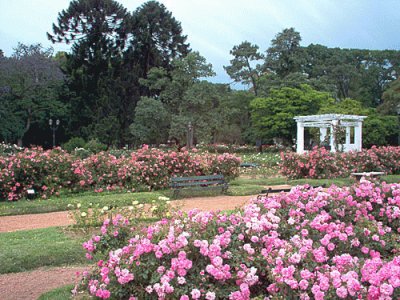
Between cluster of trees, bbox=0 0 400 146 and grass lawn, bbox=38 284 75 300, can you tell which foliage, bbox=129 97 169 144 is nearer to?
cluster of trees, bbox=0 0 400 146

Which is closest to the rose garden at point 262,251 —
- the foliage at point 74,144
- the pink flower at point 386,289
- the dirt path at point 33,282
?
the pink flower at point 386,289

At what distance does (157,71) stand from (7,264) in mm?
28529

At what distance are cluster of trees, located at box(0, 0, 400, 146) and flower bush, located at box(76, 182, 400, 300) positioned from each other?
1014 inches

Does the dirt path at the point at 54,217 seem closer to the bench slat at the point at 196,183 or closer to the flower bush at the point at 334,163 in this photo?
the bench slat at the point at 196,183

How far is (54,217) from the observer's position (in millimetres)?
8992

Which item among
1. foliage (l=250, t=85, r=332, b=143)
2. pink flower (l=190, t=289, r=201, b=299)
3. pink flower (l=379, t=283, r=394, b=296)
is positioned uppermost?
foliage (l=250, t=85, r=332, b=143)

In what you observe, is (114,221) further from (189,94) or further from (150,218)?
(189,94)

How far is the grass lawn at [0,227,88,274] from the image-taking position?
17.5ft

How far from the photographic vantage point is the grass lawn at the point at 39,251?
5348mm

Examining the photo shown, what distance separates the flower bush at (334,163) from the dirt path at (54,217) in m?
4.48

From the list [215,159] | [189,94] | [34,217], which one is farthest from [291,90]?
[34,217]

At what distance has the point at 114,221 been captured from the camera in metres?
4.34

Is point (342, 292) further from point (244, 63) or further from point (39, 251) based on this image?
point (244, 63)

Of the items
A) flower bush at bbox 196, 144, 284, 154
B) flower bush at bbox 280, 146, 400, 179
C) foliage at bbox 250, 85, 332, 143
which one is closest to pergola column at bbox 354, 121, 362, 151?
foliage at bbox 250, 85, 332, 143
